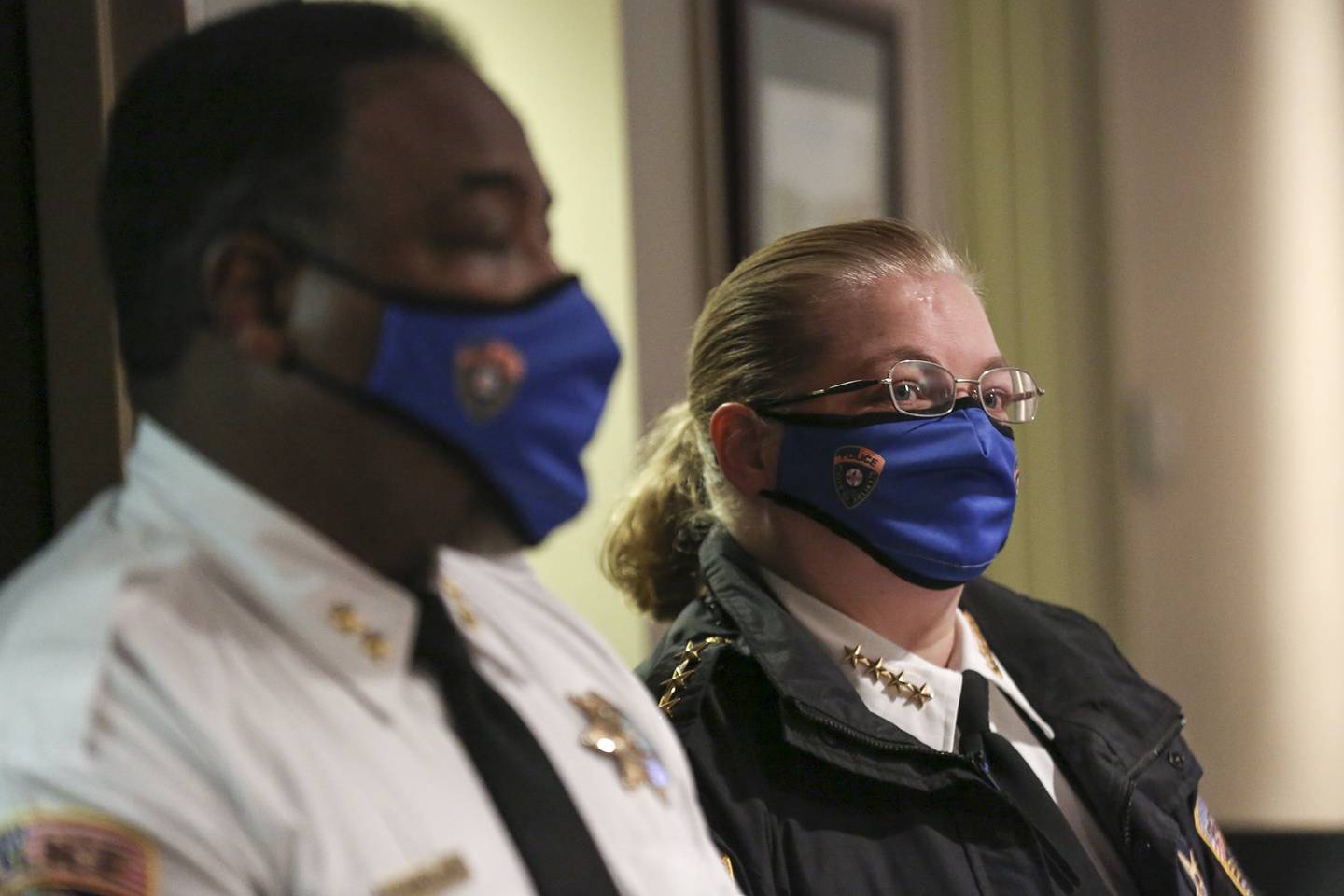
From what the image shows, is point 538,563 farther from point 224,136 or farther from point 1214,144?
point 1214,144

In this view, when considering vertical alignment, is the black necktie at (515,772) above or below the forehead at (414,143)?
below

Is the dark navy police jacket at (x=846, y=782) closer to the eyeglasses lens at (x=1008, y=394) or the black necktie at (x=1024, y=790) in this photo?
the black necktie at (x=1024, y=790)

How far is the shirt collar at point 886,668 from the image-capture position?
5.57 feet

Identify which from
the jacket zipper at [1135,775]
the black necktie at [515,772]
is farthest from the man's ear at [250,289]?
the jacket zipper at [1135,775]

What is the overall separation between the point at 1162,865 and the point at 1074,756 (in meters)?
0.16

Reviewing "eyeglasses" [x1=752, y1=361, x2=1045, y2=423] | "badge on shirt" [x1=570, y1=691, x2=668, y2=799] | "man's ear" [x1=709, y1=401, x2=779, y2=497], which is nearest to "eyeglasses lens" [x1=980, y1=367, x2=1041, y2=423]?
"eyeglasses" [x1=752, y1=361, x2=1045, y2=423]

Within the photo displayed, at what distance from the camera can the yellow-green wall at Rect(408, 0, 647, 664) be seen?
2.61 meters

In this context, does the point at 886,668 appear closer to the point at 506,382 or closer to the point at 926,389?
the point at 926,389

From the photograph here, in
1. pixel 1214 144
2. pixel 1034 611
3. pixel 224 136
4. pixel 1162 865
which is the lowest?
pixel 1162 865

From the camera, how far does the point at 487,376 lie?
980 millimetres

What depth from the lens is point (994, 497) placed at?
5.58 ft

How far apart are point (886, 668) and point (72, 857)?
107 centimetres

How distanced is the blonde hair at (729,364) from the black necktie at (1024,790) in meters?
0.39

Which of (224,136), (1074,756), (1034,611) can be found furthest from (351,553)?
(1034,611)
